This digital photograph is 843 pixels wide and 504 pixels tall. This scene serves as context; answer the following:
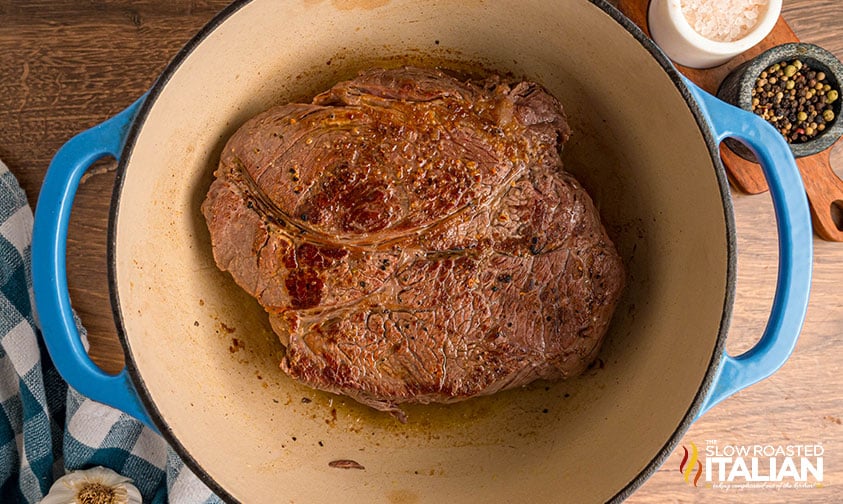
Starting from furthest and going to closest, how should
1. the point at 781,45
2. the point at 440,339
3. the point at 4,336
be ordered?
1. the point at 4,336
2. the point at 781,45
3. the point at 440,339

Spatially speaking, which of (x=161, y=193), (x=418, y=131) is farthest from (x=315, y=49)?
(x=161, y=193)

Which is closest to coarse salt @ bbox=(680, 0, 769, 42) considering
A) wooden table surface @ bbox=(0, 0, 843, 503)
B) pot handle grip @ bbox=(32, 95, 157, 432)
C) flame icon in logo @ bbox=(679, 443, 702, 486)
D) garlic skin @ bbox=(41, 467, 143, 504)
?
wooden table surface @ bbox=(0, 0, 843, 503)

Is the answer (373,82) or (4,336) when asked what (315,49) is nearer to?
(373,82)

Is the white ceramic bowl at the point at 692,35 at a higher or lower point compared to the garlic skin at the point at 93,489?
higher

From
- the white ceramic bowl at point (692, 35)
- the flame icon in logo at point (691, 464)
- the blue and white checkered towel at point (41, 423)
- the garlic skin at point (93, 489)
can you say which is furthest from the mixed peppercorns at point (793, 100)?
the garlic skin at point (93, 489)

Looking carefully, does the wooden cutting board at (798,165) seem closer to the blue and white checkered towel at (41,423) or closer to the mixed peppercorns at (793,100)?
the mixed peppercorns at (793,100)

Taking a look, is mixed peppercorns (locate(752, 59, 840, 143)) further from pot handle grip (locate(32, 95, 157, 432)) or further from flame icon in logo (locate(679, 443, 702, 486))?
pot handle grip (locate(32, 95, 157, 432))

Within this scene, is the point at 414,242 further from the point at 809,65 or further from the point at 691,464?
the point at 809,65
